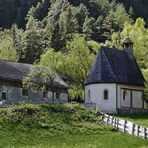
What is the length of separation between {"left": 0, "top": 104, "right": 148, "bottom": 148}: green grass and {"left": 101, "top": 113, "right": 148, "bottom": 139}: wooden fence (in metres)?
0.73

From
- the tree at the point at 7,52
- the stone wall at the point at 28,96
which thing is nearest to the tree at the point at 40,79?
the stone wall at the point at 28,96

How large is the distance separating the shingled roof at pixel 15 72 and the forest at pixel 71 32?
4316mm

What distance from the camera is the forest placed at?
77.6m

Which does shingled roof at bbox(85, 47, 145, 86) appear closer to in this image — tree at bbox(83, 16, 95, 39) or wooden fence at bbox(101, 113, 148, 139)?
wooden fence at bbox(101, 113, 148, 139)

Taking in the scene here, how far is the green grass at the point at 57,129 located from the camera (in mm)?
37375

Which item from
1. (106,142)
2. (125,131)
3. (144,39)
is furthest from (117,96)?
(106,142)

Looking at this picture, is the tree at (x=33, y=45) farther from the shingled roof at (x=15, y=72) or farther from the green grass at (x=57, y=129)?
the green grass at (x=57, y=129)

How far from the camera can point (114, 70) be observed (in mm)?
67188

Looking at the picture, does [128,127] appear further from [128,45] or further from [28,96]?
[128,45]

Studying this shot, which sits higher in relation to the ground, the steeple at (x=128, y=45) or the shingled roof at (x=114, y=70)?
the steeple at (x=128, y=45)

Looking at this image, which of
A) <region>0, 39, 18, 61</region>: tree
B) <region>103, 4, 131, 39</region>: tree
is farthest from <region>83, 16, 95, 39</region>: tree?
<region>0, 39, 18, 61</region>: tree

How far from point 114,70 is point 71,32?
6201 cm

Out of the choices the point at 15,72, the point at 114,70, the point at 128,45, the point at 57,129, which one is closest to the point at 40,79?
the point at 15,72

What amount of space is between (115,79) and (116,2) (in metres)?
118
